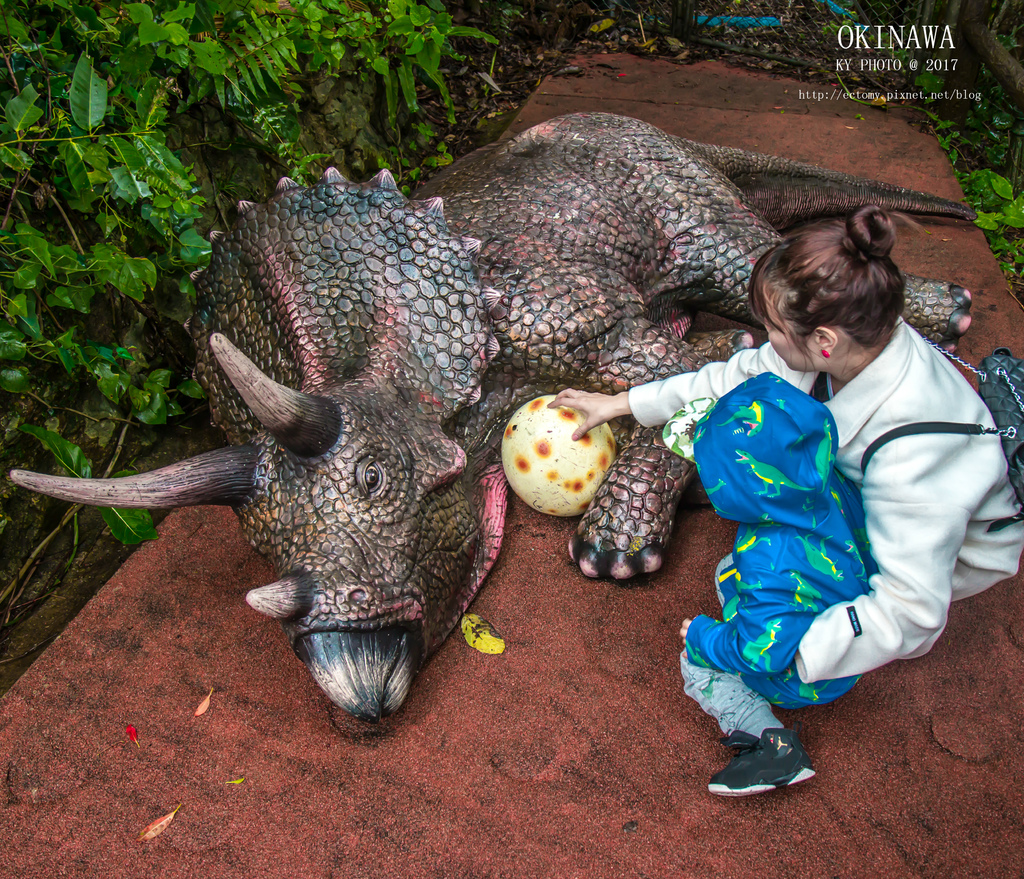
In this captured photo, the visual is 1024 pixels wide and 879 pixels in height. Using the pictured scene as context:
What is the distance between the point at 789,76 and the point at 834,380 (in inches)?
195

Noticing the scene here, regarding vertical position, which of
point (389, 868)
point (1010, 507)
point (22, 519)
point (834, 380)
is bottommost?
point (389, 868)

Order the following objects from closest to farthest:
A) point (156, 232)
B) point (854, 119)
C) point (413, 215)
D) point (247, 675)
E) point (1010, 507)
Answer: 1. point (1010, 507)
2. point (247, 675)
3. point (413, 215)
4. point (156, 232)
5. point (854, 119)

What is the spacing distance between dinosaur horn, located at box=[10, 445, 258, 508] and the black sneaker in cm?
149

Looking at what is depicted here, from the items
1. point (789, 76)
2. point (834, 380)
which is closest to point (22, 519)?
point (834, 380)

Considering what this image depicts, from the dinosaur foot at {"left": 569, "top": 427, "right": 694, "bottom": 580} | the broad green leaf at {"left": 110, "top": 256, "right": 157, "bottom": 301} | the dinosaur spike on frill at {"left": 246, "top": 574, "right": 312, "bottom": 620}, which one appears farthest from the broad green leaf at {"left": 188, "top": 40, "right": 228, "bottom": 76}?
the dinosaur foot at {"left": 569, "top": 427, "right": 694, "bottom": 580}

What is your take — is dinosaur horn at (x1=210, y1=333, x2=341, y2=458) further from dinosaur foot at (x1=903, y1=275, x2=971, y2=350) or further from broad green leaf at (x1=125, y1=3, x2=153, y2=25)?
dinosaur foot at (x1=903, y1=275, x2=971, y2=350)

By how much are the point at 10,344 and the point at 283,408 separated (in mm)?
1149

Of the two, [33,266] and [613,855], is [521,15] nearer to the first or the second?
[33,266]

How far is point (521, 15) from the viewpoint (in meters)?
6.30

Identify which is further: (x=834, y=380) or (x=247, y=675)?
(x=247, y=675)

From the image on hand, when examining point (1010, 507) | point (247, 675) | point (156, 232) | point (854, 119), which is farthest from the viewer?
point (854, 119)

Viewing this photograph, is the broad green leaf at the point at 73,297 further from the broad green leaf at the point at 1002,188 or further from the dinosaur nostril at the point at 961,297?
the broad green leaf at the point at 1002,188

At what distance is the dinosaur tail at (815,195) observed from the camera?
4090 millimetres

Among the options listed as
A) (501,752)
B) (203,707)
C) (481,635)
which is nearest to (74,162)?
(203,707)
